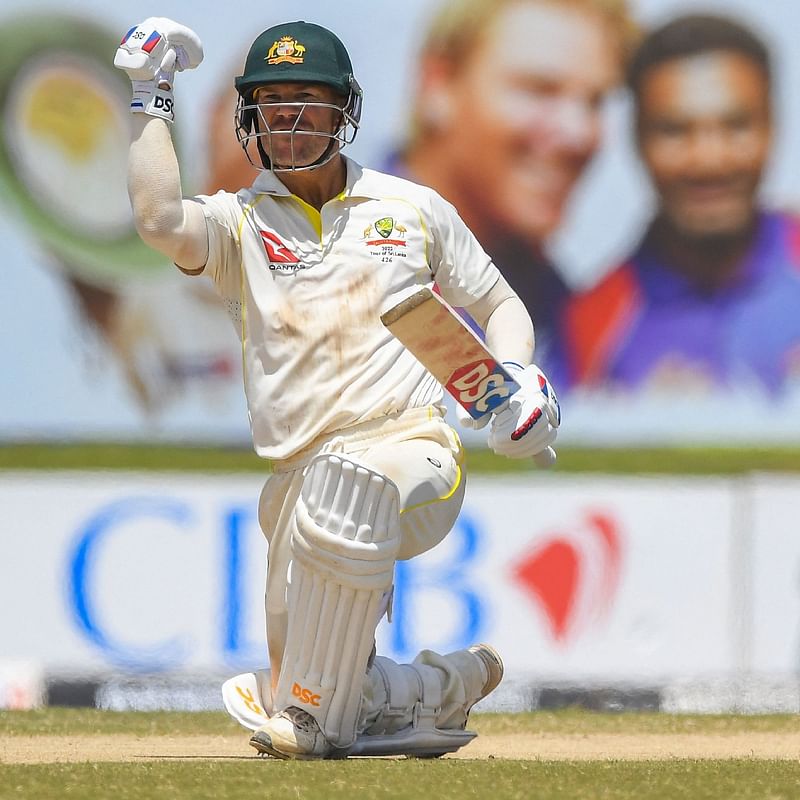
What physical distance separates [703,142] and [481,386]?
9.68m

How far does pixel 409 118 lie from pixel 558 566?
6.36 metres

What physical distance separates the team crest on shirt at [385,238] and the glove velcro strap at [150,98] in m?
0.48

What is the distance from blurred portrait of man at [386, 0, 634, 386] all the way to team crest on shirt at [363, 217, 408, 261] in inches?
332

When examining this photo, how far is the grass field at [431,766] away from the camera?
3.07 meters

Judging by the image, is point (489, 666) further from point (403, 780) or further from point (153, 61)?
point (153, 61)

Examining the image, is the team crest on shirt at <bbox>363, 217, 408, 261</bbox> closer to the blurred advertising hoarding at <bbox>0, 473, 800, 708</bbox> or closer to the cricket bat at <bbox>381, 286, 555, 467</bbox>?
the cricket bat at <bbox>381, 286, 555, 467</bbox>

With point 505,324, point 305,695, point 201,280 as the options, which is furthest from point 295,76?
point 201,280

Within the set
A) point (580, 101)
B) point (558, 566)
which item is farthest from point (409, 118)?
point (558, 566)

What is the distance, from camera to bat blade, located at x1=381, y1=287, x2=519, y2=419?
11.5 feet

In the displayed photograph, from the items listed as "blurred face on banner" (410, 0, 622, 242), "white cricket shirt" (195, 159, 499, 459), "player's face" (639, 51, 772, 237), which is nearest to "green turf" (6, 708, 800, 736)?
"white cricket shirt" (195, 159, 499, 459)

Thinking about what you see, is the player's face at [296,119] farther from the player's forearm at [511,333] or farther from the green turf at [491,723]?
the green turf at [491,723]

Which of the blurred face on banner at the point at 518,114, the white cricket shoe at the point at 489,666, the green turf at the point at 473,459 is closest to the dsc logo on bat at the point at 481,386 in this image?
the white cricket shoe at the point at 489,666

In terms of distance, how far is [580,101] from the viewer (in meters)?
12.9

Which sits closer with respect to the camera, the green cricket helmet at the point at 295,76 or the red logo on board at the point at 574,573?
the green cricket helmet at the point at 295,76
